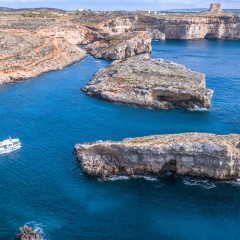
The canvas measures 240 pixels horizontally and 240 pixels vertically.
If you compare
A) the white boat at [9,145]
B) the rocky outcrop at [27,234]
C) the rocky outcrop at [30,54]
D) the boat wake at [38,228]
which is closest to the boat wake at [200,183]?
the boat wake at [38,228]

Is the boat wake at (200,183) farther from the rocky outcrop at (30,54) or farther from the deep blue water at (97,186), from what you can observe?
the rocky outcrop at (30,54)

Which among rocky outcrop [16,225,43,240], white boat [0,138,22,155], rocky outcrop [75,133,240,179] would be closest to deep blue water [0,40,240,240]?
white boat [0,138,22,155]

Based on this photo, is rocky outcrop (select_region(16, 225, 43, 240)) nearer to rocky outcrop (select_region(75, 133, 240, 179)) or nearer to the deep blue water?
the deep blue water

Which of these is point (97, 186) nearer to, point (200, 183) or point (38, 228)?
point (38, 228)

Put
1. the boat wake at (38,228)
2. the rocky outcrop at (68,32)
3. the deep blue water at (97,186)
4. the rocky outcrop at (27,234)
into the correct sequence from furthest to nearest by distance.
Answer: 1. the rocky outcrop at (68,32)
2. the deep blue water at (97,186)
3. the boat wake at (38,228)
4. the rocky outcrop at (27,234)

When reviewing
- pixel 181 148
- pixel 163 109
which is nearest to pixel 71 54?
pixel 163 109

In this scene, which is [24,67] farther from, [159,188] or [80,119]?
[159,188]
